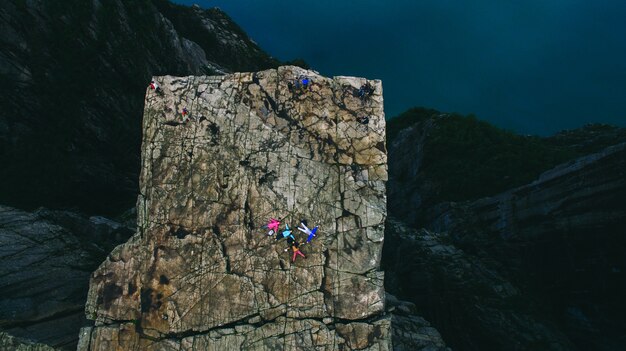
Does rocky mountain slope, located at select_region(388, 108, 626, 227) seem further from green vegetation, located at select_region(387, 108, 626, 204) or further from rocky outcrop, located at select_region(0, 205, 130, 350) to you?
rocky outcrop, located at select_region(0, 205, 130, 350)

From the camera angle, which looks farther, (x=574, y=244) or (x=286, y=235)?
(x=574, y=244)

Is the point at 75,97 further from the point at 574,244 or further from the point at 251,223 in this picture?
the point at 574,244

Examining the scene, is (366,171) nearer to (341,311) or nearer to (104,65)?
(341,311)

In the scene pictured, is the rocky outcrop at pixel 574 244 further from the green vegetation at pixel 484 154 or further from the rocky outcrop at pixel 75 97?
the rocky outcrop at pixel 75 97

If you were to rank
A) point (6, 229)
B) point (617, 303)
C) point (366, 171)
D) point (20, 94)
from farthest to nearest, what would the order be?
point (20, 94), point (617, 303), point (6, 229), point (366, 171)

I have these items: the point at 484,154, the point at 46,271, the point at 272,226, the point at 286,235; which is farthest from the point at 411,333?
the point at 484,154

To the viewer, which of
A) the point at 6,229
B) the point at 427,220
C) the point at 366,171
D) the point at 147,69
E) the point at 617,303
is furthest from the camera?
the point at 427,220

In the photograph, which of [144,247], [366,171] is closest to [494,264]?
[366,171]
